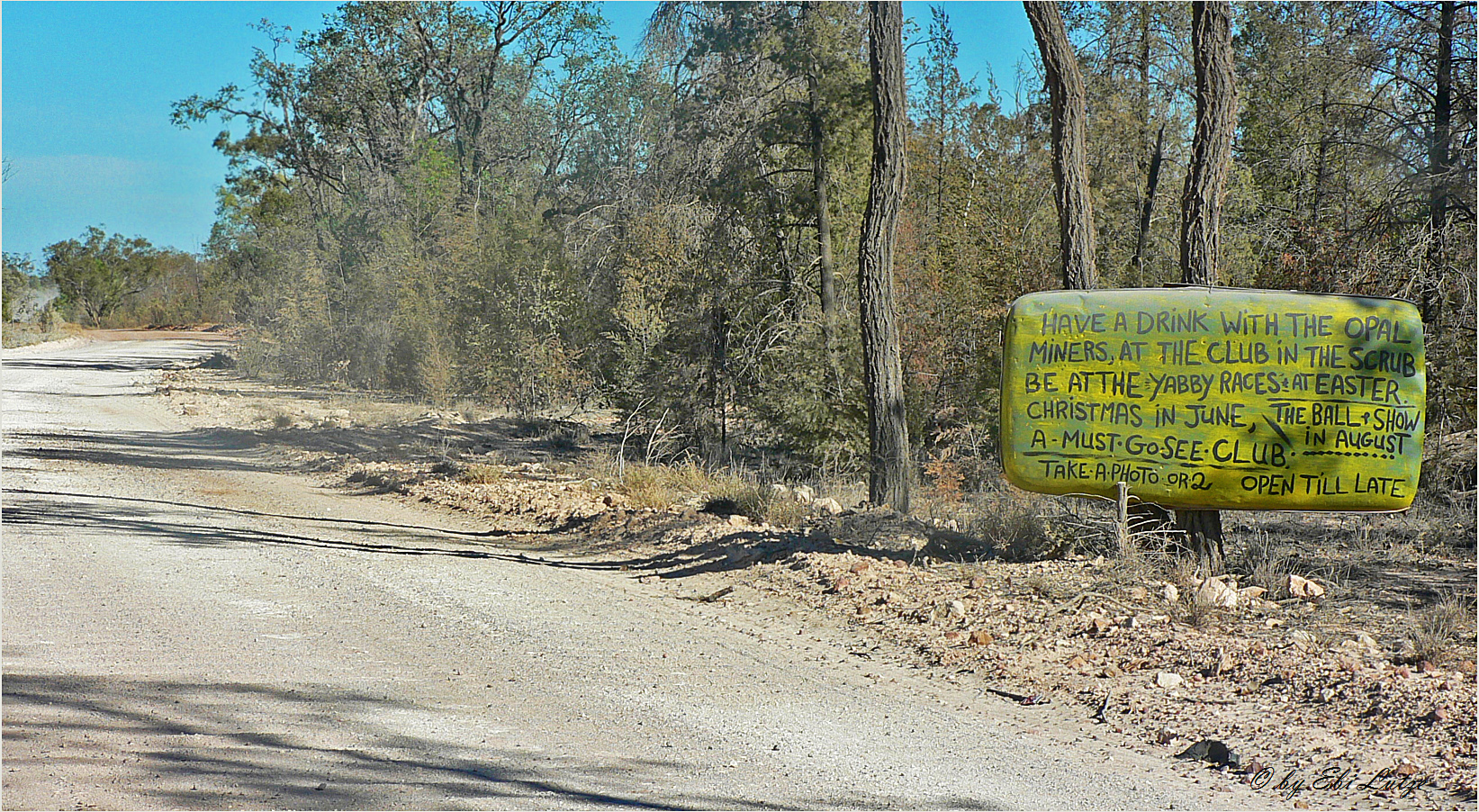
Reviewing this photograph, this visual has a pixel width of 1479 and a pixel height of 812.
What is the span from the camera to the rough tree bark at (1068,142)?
33.6 ft

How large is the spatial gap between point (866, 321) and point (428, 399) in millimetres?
17715

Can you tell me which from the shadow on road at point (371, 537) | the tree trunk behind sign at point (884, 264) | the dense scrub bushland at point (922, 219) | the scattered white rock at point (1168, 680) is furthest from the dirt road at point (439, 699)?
the dense scrub bushland at point (922, 219)

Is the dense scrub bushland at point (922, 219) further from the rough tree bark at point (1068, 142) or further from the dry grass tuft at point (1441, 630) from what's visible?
the dry grass tuft at point (1441, 630)

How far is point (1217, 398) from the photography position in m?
7.84

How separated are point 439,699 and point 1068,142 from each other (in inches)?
290

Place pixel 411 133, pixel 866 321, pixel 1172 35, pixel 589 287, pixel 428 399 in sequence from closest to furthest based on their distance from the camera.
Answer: pixel 866 321
pixel 589 287
pixel 1172 35
pixel 428 399
pixel 411 133

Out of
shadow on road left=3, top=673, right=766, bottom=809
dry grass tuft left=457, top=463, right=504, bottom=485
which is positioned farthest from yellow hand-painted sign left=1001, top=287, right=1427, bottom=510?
dry grass tuft left=457, top=463, right=504, bottom=485

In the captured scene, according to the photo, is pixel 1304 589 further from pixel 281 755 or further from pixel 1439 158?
pixel 1439 158

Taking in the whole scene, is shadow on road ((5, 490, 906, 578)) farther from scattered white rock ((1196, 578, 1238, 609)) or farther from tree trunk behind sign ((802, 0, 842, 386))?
tree trunk behind sign ((802, 0, 842, 386))

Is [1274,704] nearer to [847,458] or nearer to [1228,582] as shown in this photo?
[1228,582]

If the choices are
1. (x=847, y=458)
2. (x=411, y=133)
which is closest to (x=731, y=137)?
(x=847, y=458)

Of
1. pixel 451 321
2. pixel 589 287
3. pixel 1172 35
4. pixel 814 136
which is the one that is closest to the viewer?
pixel 814 136

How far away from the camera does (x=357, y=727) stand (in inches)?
218

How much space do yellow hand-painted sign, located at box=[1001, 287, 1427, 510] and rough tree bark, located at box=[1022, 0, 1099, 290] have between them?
219 cm
